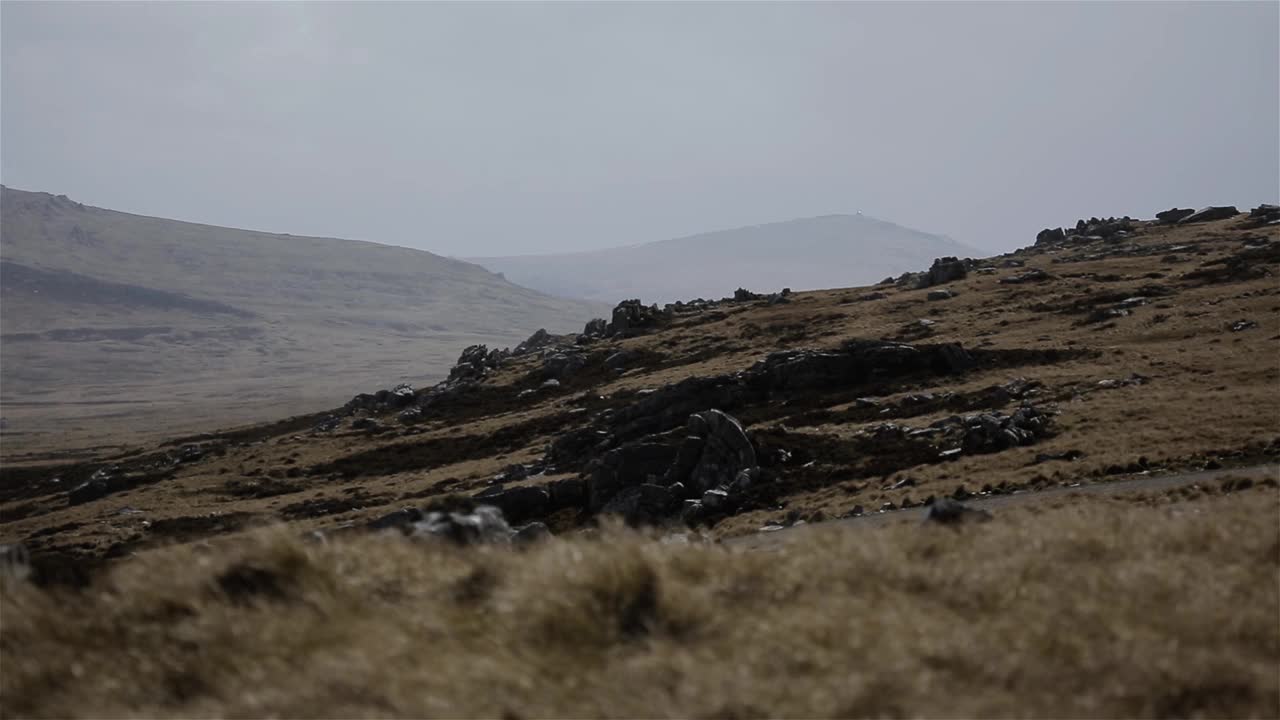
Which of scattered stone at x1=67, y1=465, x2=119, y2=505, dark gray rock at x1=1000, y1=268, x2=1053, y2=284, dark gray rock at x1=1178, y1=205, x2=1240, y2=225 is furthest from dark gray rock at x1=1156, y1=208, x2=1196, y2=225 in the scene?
scattered stone at x1=67, y1=465, x2=119, y2=505

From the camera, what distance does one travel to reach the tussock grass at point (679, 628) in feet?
19.7

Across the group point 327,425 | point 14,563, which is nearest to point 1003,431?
point 14,563

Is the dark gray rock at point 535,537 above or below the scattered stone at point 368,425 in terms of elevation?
above

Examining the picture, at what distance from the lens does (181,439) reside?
112 m

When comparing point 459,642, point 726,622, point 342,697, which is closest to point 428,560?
point 459,642

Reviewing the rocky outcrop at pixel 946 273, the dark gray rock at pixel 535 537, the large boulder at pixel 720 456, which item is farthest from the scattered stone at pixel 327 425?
the dark gray rock at pixel 535 537

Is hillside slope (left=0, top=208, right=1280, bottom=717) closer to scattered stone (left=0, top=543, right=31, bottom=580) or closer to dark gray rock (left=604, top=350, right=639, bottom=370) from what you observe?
scattered stone (left=0, top=543, right=31, bottom=580)

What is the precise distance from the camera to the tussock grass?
600cm

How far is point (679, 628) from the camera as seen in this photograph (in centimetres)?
706

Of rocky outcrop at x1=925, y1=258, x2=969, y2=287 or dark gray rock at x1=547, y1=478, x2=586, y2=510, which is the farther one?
rocky outcrop at x1=925, y1=258, x2=969, y2=287

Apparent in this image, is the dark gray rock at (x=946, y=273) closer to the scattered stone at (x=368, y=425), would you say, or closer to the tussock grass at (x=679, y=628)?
the scattered stone at (x=368, y=425)

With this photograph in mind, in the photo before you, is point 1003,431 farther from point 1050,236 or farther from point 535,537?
point 1050,236

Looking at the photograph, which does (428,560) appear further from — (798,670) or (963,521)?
(963,521)

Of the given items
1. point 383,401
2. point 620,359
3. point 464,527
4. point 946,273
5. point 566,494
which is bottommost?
point 383,401
